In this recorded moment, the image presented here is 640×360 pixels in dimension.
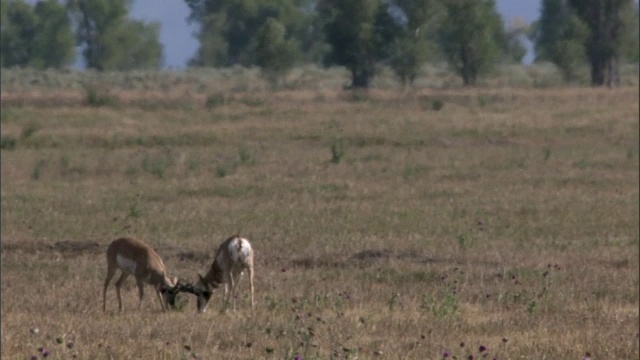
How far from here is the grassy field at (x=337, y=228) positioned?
9680 millimetres

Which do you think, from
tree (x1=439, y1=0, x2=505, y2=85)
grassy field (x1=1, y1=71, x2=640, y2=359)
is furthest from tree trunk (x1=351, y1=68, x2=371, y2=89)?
grassy field (x1=1, y1=71, x2=640, y2=359)

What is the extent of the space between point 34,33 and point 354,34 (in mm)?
42524

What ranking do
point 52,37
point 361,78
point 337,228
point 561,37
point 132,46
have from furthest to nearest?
point 52,37
point 132,46
point 561,37
point 361,78
point 337,228

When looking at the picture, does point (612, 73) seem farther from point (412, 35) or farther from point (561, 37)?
point (412, 35)

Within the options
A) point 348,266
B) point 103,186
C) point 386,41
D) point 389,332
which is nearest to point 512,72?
point 386,41

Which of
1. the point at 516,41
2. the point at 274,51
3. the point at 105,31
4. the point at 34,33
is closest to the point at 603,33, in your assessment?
the point at 274,51

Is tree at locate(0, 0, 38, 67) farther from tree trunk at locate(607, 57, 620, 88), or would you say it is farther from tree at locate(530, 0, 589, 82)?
tree trunk at locate(607, 57, 620, 88)

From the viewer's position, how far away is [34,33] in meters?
81.6

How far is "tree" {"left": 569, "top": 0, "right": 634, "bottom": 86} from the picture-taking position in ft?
166

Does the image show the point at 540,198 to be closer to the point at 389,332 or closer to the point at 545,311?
the point at 545,311

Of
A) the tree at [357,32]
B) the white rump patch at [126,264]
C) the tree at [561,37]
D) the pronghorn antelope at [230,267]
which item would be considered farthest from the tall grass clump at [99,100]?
the pronghorn antelope at [230,267]

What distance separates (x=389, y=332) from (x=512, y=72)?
63490mm

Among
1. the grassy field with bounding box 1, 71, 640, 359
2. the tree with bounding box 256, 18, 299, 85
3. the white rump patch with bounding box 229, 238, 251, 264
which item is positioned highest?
the tree with bounding box 256, 18, 299, 85

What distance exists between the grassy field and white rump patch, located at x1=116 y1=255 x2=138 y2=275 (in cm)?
34
